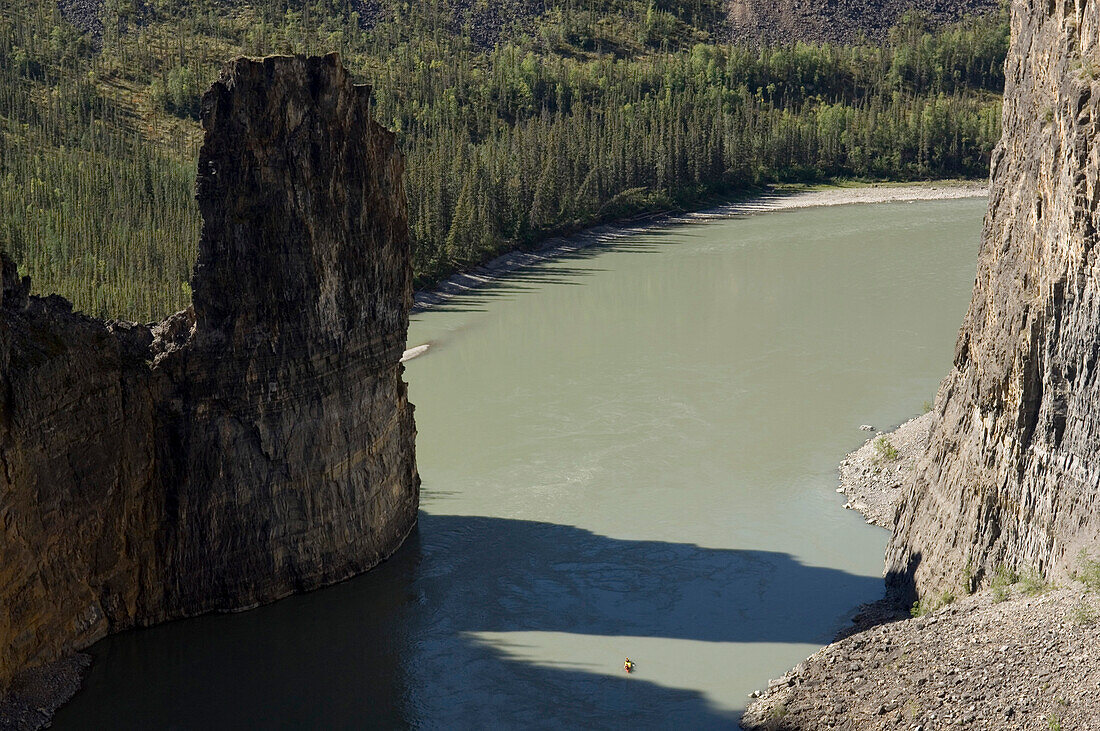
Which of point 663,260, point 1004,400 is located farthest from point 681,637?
point 663,260

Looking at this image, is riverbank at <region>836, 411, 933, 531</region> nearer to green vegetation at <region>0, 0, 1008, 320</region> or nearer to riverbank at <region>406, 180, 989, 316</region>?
green vegetation at <region>0, 0, 1008, 320</region>

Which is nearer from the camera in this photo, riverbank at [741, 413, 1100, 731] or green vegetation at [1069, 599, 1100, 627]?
riverbank at [741, 413, 1100, 731]

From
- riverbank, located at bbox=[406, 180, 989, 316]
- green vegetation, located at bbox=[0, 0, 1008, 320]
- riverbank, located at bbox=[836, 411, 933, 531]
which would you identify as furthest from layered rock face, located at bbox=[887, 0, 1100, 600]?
riverbank, located at bbox=[406, 180, 989, 316]

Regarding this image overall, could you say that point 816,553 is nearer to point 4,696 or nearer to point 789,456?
point 789,456

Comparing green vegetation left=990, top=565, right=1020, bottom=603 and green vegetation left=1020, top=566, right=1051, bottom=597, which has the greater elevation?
green vegetation left=1020, top=566, right=1051, bottom=597

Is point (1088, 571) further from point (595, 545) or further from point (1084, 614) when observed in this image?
point (595, 545)

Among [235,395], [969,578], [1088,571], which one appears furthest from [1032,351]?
[235,395]

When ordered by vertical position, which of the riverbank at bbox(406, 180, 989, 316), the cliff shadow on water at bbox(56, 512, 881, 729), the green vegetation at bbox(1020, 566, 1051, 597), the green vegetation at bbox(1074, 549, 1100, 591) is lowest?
the cliff shadow on water at bbox(56, 512, 881, 729)
